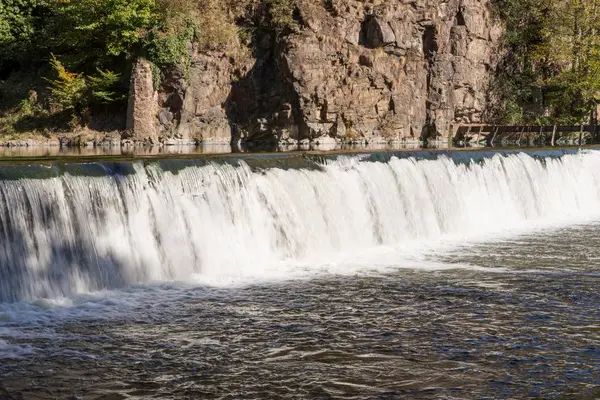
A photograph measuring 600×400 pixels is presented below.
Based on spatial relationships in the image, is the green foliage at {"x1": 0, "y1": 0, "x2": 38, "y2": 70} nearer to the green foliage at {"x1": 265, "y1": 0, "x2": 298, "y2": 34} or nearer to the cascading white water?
the green foliage at {"x1": 265, "y1": 0, "x2": 298, "y2": 34}

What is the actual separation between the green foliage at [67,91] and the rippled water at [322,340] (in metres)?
34.8

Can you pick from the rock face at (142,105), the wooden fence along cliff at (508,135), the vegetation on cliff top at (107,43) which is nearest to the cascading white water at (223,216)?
the rock face at (142,105)

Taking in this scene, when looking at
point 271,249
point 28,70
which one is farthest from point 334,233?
point 28,70

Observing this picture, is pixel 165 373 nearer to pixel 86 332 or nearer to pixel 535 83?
pixel 86 332

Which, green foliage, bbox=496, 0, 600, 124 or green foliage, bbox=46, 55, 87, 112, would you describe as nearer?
green foliage, bbox=46, 55, 87, 112

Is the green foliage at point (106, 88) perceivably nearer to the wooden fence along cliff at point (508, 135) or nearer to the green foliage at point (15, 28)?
the green foliage at point (15, 28)

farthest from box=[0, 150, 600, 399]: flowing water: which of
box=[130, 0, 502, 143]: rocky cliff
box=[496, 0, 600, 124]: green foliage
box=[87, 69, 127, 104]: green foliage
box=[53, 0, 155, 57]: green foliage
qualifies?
box=[496, 0, 600, 124]: green foliage

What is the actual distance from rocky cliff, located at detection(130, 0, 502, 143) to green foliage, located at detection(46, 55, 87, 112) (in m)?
3.89

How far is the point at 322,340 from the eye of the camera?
29.5 ft

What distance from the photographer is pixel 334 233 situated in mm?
16922

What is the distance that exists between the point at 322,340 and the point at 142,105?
35.8 metres

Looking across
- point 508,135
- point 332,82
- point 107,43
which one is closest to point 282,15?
point 332,82

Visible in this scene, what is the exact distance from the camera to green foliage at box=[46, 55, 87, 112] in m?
44.5

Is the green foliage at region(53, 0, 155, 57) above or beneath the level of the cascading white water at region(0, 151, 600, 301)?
above
